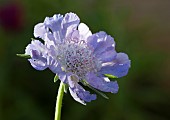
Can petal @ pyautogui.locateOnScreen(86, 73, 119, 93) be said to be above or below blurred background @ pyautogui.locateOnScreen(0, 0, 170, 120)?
below

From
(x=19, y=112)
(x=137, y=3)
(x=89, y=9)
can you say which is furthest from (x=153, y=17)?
(x=19, y=112)

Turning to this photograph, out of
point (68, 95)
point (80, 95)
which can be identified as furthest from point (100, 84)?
point (68, 95)

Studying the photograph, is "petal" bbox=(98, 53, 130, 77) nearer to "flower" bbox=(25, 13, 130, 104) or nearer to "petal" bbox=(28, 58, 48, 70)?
"flower" bbox=(25, 13, 130, 104)

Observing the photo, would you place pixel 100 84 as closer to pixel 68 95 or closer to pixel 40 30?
pixel 40 30

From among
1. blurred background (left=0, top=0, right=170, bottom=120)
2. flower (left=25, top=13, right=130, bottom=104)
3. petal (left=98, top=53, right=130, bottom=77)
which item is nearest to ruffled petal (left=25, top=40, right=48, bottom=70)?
flower (left=25, top=13, right=130, bottom=104)

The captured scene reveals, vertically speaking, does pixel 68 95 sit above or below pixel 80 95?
above

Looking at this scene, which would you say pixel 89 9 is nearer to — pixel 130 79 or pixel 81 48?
pixel 130 79
